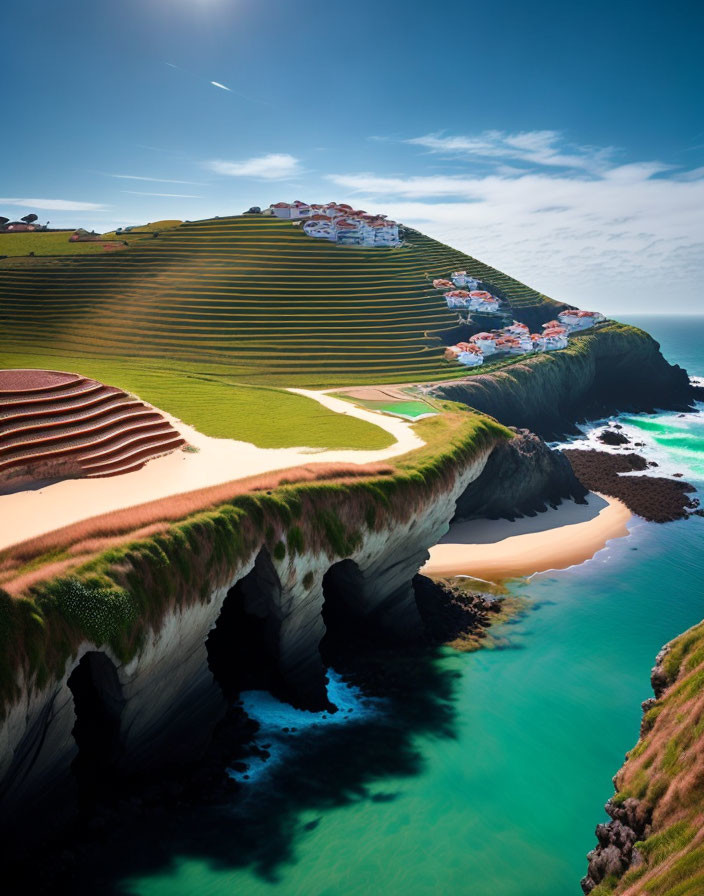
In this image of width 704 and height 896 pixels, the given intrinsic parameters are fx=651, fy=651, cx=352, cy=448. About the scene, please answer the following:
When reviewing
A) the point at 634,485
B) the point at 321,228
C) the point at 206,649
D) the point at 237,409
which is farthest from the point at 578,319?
the point at 206,649

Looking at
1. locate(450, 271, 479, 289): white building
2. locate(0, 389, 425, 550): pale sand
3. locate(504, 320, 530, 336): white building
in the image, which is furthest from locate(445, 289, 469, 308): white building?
locate(0, 389, 425, 550): pale sand

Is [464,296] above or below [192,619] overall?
above

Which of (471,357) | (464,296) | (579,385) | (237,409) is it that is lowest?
(237,409)

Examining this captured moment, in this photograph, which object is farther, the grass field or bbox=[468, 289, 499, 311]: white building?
bbox=[468, 289, 499, 311]: white building

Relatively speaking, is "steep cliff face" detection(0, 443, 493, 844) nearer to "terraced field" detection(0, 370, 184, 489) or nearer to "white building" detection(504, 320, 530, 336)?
"terraced field" detection(0, 370, 184, 489)

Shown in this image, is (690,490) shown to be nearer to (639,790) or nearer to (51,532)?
(639,790)

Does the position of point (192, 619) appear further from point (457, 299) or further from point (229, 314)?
point (457, 299)
